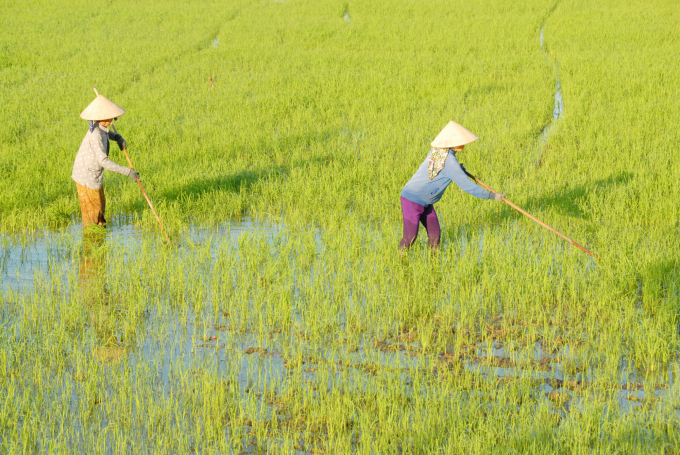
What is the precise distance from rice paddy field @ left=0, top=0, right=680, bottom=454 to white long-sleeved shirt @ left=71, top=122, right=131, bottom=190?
51cm

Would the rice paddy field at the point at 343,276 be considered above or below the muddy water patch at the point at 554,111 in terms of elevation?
below

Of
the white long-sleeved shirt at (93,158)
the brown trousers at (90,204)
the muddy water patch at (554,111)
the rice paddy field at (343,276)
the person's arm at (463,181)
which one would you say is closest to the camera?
the rice paddy field at (343,276)

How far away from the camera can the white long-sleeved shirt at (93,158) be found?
217 inches

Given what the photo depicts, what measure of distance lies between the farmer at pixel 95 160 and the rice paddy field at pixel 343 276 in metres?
0.29

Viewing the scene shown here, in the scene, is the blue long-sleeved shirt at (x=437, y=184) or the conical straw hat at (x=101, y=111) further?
the conical straw hat at (x=101, y=111)

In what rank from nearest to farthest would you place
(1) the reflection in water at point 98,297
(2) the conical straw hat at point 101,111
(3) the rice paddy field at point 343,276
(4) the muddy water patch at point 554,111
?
(3) the rice paddy field at point 343,276
(1) the reflection in water at point 98,297
(2) the conical straw hat at point 101,111
(4) the muddy water patch at point 554,111

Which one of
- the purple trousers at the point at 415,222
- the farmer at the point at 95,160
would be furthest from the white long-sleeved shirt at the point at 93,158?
the purple trousers at the point at 415,222

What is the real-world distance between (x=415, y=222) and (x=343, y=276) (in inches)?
28.4

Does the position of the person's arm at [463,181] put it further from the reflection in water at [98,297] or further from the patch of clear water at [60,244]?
the reflection in water at [98,297]

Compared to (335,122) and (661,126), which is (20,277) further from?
(661,126)

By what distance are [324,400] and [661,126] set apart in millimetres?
7296

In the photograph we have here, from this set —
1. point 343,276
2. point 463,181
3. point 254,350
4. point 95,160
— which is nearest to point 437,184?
point 463,181

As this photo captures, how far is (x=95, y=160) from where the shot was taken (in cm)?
558

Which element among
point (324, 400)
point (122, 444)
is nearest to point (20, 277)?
point (122, 444)
